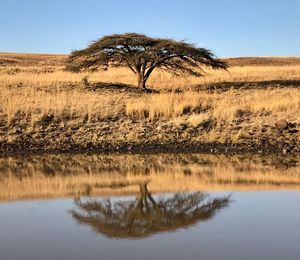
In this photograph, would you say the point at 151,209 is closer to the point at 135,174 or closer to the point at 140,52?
the point at 135,174

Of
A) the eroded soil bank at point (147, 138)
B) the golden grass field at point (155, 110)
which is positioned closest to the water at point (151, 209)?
the eroded soil bank at point (147, 138)

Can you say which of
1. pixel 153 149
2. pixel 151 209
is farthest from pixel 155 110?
pixel 151 209

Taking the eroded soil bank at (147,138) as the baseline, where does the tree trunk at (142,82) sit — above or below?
above

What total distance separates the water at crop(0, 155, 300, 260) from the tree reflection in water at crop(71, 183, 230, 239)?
1cm

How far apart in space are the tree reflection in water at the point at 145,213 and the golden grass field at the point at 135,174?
0.64m

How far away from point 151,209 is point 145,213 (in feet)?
0.90

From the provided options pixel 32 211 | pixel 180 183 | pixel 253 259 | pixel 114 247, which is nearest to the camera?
pixel 253 259

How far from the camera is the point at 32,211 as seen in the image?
27.4 ft

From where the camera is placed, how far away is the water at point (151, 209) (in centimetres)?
636

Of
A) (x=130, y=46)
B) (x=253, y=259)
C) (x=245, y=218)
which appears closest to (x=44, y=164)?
(x=245, y=218)

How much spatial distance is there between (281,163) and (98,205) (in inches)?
222

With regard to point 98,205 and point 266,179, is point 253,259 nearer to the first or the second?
point 98,205

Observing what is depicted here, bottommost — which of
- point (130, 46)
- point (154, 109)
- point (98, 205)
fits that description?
point (98, 205)

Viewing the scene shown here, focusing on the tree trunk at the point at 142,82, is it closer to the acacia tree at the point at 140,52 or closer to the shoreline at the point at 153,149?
the acacia tree at the point at 140,52
